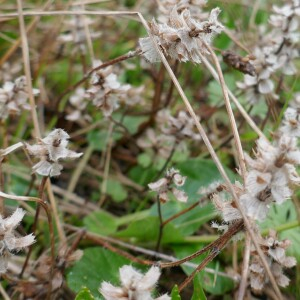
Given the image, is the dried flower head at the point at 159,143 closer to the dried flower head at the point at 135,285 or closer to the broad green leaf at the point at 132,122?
the broad green leaf at the point at 132,122

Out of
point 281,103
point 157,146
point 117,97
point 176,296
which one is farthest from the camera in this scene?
point 281,103

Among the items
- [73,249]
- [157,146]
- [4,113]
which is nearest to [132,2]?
[157,146]

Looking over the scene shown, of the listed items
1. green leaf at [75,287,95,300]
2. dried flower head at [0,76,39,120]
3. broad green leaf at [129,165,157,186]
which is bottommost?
broad green leaf at [129,165,157,186]

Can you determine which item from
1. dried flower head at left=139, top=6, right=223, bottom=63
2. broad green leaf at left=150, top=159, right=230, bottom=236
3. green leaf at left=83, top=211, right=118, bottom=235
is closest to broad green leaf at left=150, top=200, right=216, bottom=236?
broad green leaf at left=150, top=159, right=230, bottom=236

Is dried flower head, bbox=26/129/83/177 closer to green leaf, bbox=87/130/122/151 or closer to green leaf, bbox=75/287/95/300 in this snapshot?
green leaf, bbox=75/287/95/300

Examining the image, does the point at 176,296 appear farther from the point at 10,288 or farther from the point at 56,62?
the point at 56,62

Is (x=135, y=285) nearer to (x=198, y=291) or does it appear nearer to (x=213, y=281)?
(x=198, y=291)

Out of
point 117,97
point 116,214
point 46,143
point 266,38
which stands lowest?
point 116,214
